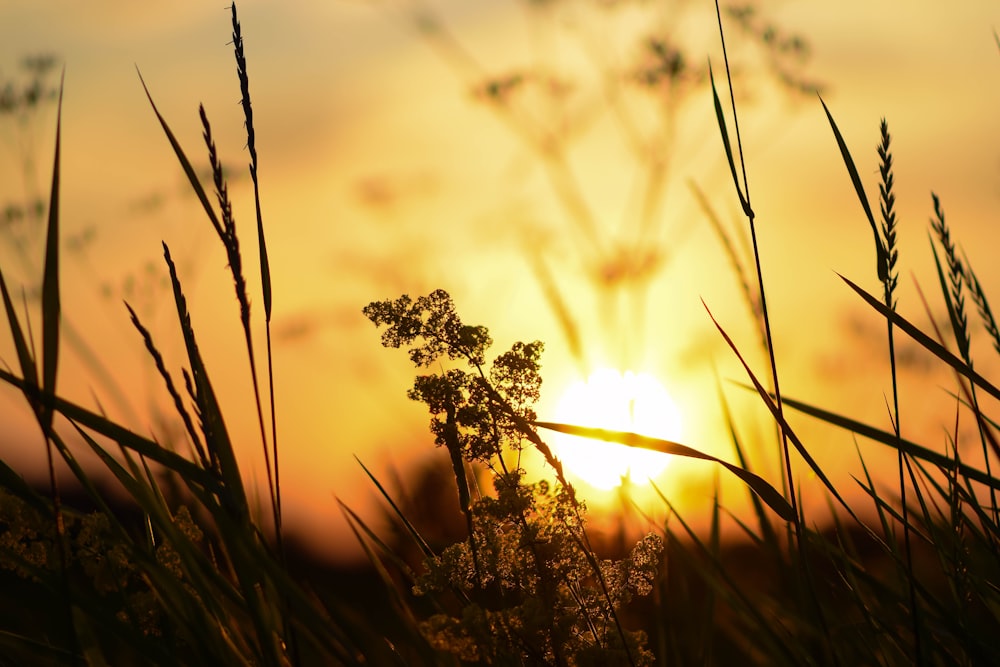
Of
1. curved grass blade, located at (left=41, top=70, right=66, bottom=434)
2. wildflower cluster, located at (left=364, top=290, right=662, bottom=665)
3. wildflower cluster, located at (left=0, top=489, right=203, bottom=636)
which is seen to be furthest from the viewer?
wildflower cluster, located at (left=0, top=489, right=203, bottom=636)

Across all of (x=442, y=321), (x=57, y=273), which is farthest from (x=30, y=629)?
(x=442, y=321)

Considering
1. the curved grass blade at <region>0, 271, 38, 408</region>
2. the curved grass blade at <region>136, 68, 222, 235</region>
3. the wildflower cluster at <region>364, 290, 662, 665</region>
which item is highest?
the curved grass blade at <region>136, 68, 222, 235</region>

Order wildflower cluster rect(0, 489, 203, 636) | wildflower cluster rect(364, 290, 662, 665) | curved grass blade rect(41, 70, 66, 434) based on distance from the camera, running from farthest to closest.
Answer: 1. wildflower cluster rect(0, 489, 203, 636)
2. wildflower cluster rect(364, 290, 662, 665)
3. curved grass blade rect(41, 70, 66, 434)

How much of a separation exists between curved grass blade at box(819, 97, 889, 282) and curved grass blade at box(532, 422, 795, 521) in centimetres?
35

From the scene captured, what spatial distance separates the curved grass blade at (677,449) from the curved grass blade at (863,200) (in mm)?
345

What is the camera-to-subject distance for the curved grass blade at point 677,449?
1.34 metres

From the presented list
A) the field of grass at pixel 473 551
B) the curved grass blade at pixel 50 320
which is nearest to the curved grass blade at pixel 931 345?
the field of grass at pixel 473 551

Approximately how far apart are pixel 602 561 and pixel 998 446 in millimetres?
808

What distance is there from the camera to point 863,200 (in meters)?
1.37

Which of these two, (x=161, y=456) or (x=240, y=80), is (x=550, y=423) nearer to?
(x=161, y=456)

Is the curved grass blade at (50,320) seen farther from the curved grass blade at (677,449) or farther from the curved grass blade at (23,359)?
the curved grass blade at (677,449)

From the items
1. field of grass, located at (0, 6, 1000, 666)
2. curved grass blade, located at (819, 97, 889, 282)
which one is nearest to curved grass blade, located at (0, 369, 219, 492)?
field of grass, located at (0, 6, 1000, 666)

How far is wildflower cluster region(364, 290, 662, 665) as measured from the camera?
1271 mm

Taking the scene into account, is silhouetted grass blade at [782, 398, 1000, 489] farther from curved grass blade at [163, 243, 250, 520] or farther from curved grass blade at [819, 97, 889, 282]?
curved grass blade at [163, 243, 250, 520]
